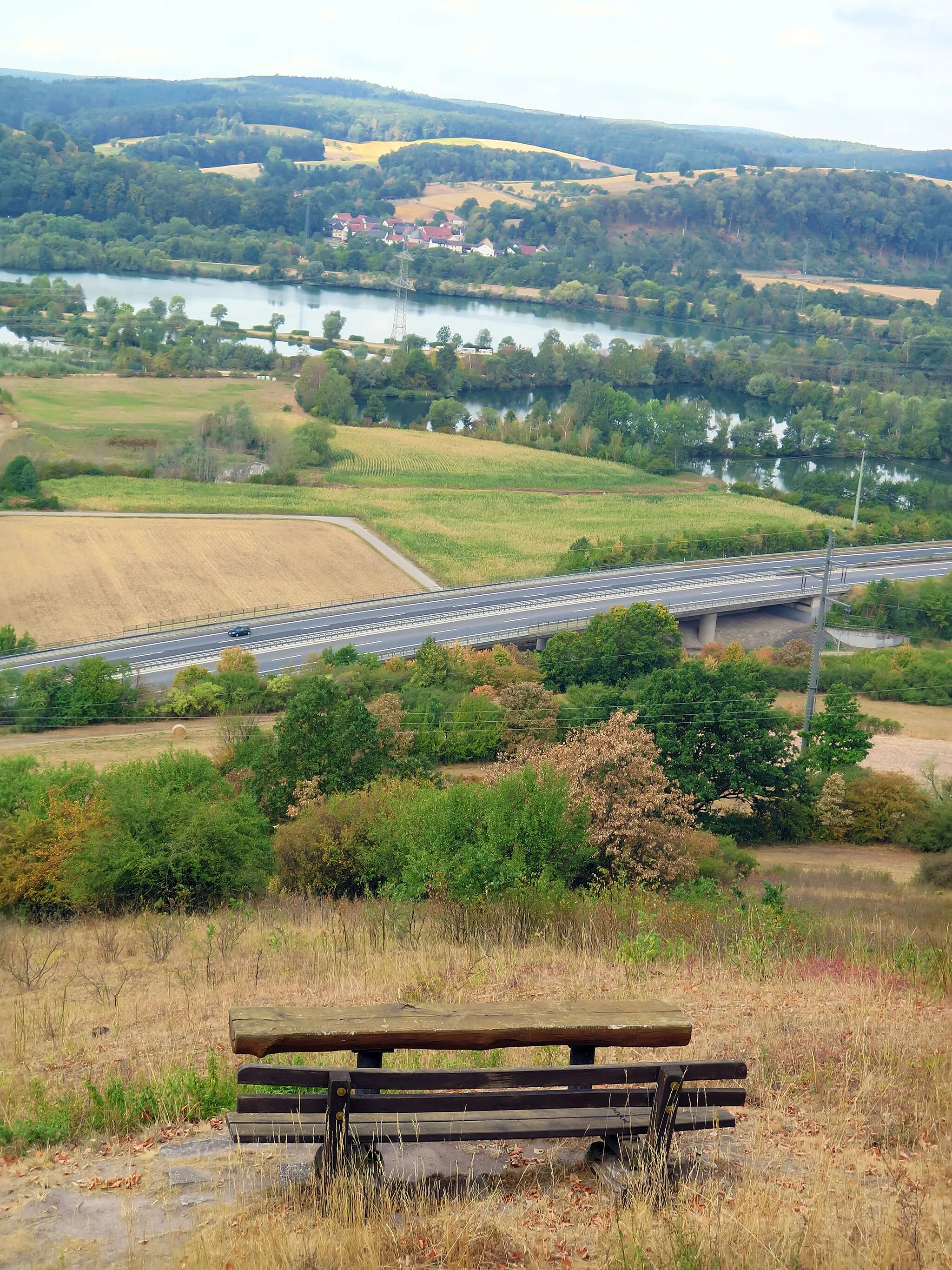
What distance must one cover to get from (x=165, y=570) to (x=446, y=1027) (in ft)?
139

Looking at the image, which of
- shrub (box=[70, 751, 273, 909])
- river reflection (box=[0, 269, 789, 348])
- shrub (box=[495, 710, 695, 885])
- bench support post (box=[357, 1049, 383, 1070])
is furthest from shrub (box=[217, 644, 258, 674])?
river reflection (box=[0, 269, 789, 348])

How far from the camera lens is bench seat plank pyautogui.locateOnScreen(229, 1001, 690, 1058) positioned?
4070 millimetres

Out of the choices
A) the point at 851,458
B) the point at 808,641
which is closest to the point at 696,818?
the point at 808,641

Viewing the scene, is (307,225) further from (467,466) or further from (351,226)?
(467,466)

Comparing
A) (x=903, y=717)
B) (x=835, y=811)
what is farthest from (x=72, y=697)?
(x=903, y=717)

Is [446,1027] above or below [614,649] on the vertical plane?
above

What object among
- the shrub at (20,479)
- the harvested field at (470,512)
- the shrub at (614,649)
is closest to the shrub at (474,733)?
the shrub at (614,649)

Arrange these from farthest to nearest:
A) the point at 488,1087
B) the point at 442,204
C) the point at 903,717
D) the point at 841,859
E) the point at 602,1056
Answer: the point at 442,204 → the point at 903,717 → the point at 841,859 → the point at 602,1056 → the point at 488,1087

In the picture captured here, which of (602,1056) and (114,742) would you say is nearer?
(602,1056)

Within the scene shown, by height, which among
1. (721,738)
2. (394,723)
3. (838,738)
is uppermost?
(721,738)

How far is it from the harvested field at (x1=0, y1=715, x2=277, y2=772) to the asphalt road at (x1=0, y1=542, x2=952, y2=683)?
3.36 meters

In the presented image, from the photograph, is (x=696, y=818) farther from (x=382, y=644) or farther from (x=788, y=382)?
(x=788, y=382)

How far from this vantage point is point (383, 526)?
175 feet

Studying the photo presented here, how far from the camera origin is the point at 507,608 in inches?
1681
